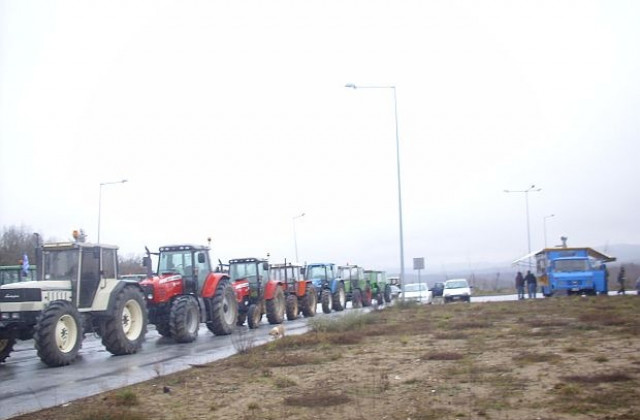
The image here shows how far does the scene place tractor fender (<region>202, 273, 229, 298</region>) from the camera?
21672 mm

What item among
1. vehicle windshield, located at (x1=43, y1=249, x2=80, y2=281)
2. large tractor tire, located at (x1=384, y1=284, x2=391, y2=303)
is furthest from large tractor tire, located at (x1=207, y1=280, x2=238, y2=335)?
large tractor tire, located at (x1=384, y1=284, x2=391, y2=303)

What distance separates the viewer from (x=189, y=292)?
21703 millimetres

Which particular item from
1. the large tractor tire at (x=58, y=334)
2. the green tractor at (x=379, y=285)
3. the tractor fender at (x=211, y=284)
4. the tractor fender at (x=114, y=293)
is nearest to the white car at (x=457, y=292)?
the green tractor at (x=379, y=285)

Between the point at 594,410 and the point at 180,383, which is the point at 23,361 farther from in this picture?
the point at 594,410

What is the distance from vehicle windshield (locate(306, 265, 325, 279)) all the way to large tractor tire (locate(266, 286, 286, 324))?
8.84 metres

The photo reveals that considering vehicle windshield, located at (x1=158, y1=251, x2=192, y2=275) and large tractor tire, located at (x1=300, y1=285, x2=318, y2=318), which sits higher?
vehicle windshield, located at (x1=158, y1=251, x2=192, y2=275)

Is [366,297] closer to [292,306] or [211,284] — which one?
[292,306]

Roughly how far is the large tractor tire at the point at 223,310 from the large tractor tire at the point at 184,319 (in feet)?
3.68

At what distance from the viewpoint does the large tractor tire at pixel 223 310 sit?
21812mm

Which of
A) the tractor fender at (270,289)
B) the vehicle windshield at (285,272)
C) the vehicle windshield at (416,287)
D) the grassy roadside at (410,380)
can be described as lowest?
the grassy roadside at (410,380)

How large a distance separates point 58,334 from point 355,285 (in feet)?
94.3

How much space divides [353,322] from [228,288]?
4.26m

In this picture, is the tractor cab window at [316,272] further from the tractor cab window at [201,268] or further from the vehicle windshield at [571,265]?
the tractor cab window at [201,268]

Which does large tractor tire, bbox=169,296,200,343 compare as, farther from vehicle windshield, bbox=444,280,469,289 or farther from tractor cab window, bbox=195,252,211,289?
vehicle windshield, bbox=444,280,469,289
